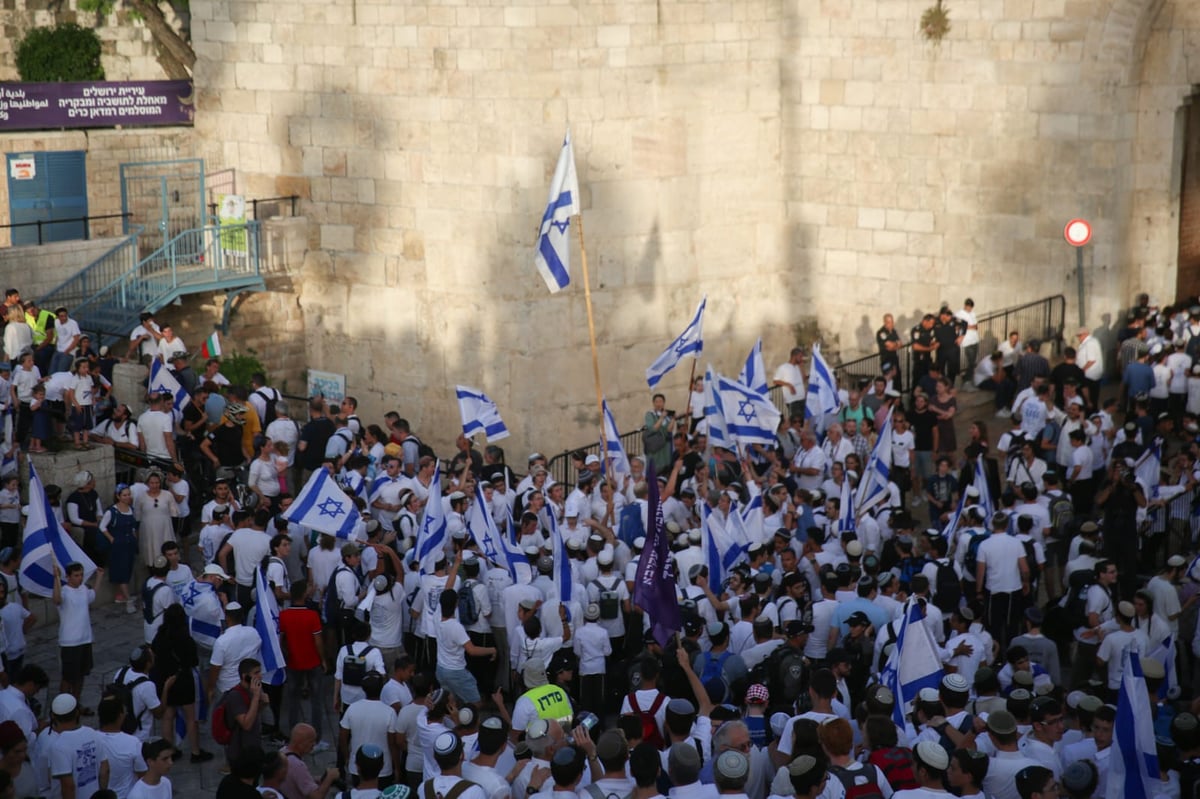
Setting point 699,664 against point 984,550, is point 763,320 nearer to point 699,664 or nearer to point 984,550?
point 984,550

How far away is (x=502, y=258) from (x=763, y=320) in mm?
4764

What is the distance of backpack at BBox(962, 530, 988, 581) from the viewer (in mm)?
14344

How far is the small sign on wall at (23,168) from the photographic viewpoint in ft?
89.5

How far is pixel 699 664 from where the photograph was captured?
467 inches

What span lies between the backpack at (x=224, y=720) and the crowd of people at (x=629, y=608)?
0.11 feet

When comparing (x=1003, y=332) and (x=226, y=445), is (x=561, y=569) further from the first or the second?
(x=1003, y=332)

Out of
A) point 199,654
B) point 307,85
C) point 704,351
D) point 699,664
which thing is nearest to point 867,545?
point 699,664

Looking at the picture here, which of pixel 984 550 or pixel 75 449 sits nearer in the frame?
pixel 984 550

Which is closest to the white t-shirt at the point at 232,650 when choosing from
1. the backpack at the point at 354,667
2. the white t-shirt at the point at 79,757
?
the backpack at the point at 354,667

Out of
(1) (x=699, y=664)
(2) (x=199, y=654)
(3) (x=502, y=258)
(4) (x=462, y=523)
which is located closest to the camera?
(1) (x=699, y=664)

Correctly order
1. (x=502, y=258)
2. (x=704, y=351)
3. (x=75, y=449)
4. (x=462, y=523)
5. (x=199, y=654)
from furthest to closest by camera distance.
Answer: (x=704, y=351), (x=502, y=258), (x=75, y=449), (x=462, y=523), (x=199, y=654)

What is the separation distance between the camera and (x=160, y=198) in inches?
1042

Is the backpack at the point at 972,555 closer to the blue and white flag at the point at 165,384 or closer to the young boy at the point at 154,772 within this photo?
the young boy at the point at 154,772

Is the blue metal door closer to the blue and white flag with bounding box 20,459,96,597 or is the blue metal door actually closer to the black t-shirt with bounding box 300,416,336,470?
the black t-shirt with bounding box 300,416,336,470
